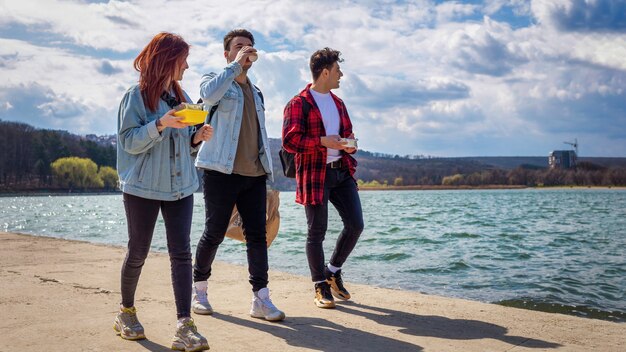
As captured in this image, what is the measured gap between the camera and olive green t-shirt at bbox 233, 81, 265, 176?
14.8ft

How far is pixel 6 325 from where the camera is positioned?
164 inches

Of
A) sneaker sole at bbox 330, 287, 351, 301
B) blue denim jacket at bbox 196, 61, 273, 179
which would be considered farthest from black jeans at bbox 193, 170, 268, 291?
sneaker sole at bbox 330, 287, 351, 301

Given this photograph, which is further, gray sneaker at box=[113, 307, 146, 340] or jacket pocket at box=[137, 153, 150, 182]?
gray sneaker at box=[113, 307, 146, 340]

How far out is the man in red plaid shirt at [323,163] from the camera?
5070 mm

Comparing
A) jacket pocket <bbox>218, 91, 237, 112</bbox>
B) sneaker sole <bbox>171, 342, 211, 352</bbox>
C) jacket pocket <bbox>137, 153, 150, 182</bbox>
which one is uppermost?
jacket pocket <bbox>218, 91, 237, 112</bbox>

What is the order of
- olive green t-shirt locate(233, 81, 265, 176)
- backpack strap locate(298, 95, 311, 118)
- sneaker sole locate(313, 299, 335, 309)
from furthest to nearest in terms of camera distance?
1. backpack strap locate(298, 95, 311, 118)
2. sneaker sole locate(313, 299, 335, 309)
3. olive green t-shirt locate(233, 81, 265, 176)

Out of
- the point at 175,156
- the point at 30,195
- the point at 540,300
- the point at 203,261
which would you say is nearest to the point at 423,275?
the point at 540,300

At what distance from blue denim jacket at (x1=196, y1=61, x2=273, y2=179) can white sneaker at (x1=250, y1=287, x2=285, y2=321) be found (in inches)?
36.4

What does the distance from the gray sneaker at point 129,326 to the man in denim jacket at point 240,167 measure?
2.57 ft

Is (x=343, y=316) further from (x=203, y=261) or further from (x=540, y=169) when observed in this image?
(x=540, y=169)

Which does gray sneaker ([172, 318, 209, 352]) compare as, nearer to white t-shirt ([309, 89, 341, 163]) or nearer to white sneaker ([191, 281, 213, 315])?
white sneaker ([191, 281, 213, 315])

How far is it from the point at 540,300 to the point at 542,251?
773cm

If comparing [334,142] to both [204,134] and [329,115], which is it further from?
[204,134]

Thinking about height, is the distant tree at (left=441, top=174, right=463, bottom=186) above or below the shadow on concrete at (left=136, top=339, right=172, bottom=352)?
above
